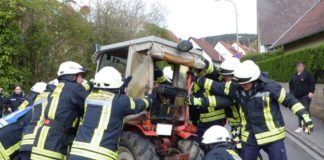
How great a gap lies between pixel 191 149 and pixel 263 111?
125cm

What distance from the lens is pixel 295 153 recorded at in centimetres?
987

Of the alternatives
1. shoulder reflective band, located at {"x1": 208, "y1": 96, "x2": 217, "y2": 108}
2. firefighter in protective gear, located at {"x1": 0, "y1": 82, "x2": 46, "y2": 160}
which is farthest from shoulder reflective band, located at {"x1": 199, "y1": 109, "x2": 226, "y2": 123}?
firefighter in protective gear, located at {"x1": 0, "y1": 82, "x2": 46, "y2": 160}

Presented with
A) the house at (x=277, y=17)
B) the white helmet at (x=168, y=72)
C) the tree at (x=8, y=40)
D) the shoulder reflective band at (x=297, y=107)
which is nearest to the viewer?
the shoulder reflective band at (x=297, y=107)

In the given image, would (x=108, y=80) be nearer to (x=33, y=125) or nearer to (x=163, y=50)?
(x=163, y=50)

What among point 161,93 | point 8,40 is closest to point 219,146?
point 161,93

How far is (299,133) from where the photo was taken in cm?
1220

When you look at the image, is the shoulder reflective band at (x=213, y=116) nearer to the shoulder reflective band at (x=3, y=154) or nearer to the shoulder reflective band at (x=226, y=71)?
the shoulder reflective band at (x=226, y=71)

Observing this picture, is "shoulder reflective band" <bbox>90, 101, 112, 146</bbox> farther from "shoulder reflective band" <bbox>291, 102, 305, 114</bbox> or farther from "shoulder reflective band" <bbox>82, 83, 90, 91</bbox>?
"shoulder reflective band" <bbox>291, 102, 305, 114</bbox>

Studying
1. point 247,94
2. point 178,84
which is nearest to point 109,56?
point 178,84

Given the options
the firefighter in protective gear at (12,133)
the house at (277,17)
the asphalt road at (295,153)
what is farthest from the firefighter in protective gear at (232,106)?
the house at (277,17)

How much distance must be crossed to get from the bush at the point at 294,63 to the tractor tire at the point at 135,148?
1033 cm

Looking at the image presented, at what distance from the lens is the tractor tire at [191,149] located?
6.93 m

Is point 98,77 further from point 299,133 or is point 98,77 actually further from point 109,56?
point 299,133

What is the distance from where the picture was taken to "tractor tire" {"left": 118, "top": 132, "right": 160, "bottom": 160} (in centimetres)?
644
